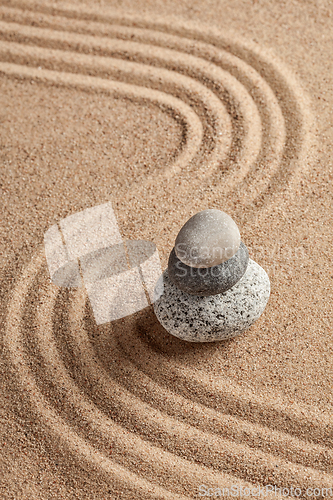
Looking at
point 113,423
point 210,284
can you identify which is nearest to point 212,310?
point 210,284

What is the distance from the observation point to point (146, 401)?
80.0 inches

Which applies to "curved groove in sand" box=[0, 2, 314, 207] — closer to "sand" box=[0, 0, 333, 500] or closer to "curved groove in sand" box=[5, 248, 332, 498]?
"sand" box=[0, 0, 333, 500]

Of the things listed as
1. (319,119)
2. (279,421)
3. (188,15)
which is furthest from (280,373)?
(188,15)

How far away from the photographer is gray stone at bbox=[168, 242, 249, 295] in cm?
184

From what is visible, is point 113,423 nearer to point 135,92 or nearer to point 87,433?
point 87,433

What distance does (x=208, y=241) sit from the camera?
1.76m

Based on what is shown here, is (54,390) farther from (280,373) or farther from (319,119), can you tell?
(319,119)

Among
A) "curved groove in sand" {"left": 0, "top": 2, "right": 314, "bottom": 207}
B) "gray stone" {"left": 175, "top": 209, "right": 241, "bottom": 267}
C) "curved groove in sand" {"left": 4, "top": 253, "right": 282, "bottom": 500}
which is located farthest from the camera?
"curved groove in sand" {"left": 0, "top": 2, "right": 314, "bottom": 207}

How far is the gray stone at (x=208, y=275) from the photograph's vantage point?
1838mm

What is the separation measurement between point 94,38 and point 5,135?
0.84m

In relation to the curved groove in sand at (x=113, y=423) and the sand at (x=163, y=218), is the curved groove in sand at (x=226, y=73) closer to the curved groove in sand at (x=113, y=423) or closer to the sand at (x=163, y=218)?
the sand at (x=163, y=218)

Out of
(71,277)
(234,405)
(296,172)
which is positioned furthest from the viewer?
(296,172)

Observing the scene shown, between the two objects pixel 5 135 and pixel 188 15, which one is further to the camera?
pixel 188 15

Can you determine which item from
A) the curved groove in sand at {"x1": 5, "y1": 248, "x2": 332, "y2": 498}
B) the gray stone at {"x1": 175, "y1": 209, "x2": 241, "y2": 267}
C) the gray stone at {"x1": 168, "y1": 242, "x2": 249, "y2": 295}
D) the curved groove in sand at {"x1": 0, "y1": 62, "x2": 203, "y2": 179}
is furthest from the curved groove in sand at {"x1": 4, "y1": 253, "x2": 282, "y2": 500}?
the curved groove in sand at {"x1": 0, "y1": 62, "x2": 203, "y2": 179}
